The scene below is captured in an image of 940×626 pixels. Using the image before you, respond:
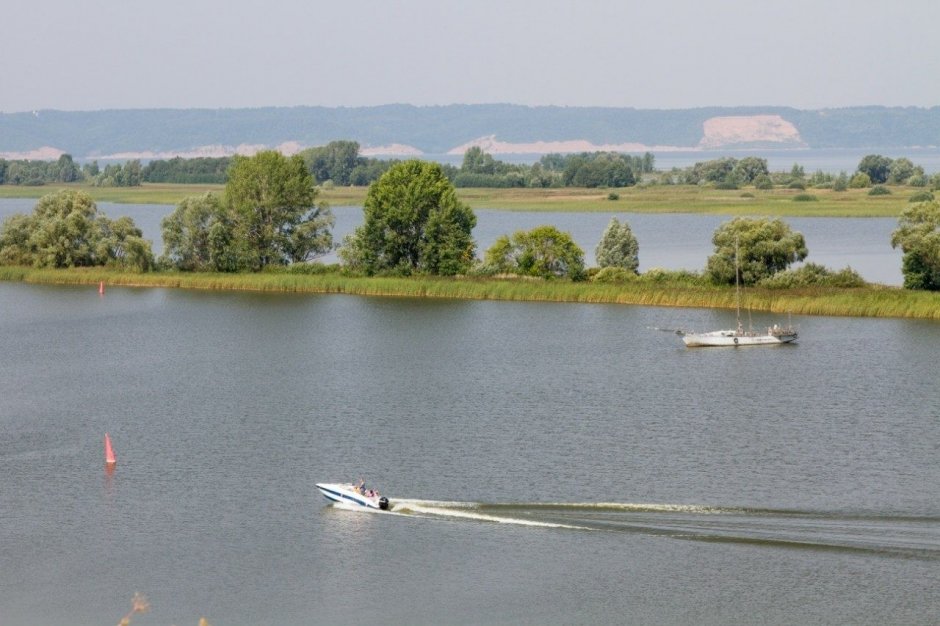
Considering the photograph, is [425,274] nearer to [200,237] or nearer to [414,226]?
[414,226]

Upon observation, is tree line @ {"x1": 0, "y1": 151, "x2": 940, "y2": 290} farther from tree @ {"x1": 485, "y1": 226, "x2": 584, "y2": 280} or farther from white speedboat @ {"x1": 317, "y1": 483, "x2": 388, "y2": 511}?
white speedboat @ {"x1": 317, "y1": 483, "x2": 388, "y2": 511}

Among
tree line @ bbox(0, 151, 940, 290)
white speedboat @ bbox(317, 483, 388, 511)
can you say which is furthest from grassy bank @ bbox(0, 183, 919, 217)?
white speedboat @ bbox(317, 483, 388, 511)

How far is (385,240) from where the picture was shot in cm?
9862

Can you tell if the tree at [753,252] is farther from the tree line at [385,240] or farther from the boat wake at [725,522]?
the boat wake at [725,522]

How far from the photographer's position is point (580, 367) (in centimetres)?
6781

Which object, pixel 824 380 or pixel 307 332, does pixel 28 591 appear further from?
pixel 307 332

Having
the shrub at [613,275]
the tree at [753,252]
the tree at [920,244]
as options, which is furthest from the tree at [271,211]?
the tree at [920,244]

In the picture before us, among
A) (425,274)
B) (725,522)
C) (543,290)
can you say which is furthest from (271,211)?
(725,522)

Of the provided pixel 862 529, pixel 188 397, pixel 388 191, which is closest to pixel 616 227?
pixel 388 191

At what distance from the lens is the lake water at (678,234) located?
110 metres

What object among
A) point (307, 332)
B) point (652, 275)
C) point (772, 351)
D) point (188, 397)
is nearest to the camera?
point (188, 397)

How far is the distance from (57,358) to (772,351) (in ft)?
116

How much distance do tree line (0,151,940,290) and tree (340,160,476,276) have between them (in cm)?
7

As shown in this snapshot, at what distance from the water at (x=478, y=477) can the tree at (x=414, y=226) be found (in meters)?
19.4
